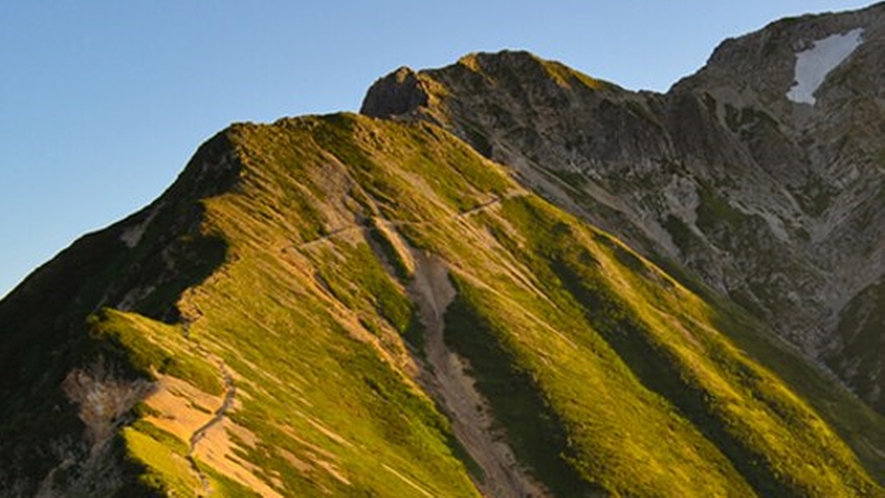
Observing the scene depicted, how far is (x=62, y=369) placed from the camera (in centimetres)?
7688

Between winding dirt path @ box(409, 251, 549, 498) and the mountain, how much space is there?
0.33 m

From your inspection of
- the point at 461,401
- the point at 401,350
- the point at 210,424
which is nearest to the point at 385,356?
the point at 401,350

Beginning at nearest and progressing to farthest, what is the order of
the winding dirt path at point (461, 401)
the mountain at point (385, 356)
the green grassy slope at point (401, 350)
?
1. the mountain at point (385, 356)
2. the green grassy slope at point (401, 350)
3. the winding dirt path at point (461, 401)

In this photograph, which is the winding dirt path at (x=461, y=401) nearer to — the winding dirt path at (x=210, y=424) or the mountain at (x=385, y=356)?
the mountain at (x=385, y=356)

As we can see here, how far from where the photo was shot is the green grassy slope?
75625 mm

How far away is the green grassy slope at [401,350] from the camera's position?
75625mm

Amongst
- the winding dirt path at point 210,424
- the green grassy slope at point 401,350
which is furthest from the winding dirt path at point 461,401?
the winding dirt path at point 210,424

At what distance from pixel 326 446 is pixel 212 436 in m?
14.1

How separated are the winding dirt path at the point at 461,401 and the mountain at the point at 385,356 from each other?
0.33m

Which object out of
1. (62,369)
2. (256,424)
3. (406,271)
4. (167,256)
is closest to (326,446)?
(256,424)

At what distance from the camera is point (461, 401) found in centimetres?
11438

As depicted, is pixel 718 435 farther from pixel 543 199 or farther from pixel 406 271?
pixel 543 199

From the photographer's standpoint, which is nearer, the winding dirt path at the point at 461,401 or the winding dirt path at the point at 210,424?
the winding dirt path at the point at 210,424

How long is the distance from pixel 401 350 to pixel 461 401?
1030 centimetres
